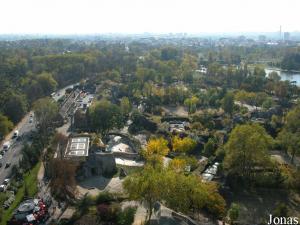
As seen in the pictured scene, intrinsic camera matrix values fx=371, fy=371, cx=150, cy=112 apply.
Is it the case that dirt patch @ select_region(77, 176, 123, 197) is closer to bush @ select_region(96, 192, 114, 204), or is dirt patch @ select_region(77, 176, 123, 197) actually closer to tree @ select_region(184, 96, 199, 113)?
bush @ select_region(96, 192, 114, 204)

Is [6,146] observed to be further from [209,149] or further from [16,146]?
[209,149]

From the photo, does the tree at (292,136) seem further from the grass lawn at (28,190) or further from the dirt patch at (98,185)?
the grass lawn at (28,190)

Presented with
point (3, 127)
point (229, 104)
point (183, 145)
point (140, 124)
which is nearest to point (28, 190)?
point (183, 145)

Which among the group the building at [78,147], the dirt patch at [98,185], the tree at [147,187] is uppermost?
the tree at [147,187]

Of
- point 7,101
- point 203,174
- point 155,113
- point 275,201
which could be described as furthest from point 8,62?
point 275,201

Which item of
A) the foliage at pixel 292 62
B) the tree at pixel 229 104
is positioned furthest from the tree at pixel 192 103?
the foliage at pixel 292 62

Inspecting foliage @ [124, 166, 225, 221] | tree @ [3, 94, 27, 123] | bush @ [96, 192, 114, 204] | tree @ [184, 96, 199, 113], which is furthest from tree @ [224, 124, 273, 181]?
tree @ [3, 94, 27, 123]
